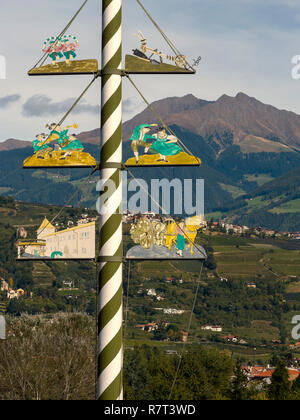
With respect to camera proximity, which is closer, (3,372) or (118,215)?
(118,215)

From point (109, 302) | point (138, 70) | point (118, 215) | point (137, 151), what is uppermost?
point (138, 70)

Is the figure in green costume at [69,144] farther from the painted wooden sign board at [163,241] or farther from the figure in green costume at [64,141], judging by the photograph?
the painted wooden sign board at [163,241]

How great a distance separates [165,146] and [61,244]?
8.61 ft

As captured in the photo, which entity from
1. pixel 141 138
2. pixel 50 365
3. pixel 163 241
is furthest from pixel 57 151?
pixel 50 365

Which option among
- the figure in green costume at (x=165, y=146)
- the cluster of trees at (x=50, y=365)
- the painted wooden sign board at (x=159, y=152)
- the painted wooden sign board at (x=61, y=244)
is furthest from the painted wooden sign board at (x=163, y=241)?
the cluster of trees at (x=50, y=365)

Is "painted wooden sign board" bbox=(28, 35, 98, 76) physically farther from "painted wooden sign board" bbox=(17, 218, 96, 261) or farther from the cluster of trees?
the cluster of trees

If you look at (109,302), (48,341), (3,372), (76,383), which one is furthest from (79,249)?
(48,341)

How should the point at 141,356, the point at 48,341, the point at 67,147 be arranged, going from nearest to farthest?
1. the point at 67,147
2. the point at 48,341
3. the point at 141,356

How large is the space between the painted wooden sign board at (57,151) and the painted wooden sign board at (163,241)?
5.80 feet

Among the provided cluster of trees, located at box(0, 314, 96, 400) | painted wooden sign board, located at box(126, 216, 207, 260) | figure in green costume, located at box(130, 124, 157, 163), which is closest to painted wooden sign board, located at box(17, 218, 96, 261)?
painted wooden sign board, located at box(126, 216, 207, 260)
